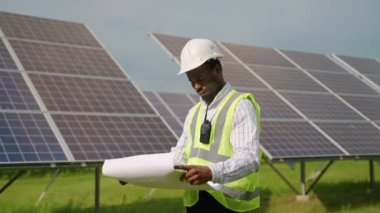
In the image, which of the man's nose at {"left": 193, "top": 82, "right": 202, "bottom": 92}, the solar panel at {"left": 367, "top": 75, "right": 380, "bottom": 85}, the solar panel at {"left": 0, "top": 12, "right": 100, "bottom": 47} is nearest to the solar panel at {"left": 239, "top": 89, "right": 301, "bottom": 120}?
the solar panel at {"left": 0, "top": 12, "right": 100, "bottom": 47}

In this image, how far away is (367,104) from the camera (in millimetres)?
17344

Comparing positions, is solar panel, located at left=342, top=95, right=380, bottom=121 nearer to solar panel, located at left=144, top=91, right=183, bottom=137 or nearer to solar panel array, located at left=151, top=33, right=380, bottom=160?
solar panel array, located at left=151, top=33, right=380, bottom=160

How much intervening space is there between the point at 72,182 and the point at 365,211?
13.3 metres

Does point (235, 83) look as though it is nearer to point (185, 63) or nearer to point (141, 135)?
point (141, 135)

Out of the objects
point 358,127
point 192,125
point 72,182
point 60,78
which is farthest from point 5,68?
point 72,182

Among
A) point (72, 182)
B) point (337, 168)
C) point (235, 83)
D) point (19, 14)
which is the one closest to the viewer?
point (19, 14)

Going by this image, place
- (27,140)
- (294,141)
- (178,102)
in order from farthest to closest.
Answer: (178,102)
(294,141)
(27,140)

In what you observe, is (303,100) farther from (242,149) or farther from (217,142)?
(242,149)

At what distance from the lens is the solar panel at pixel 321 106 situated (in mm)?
15281

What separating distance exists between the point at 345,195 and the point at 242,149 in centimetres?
1334

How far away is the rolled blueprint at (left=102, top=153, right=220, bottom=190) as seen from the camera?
3.46 metres

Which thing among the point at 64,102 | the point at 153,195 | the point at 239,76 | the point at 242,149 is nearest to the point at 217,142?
the point at 242,149

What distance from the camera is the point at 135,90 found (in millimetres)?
12219

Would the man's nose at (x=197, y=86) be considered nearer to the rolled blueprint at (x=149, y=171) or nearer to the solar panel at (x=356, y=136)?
the rolled blueprint at (x=149, y=171)
